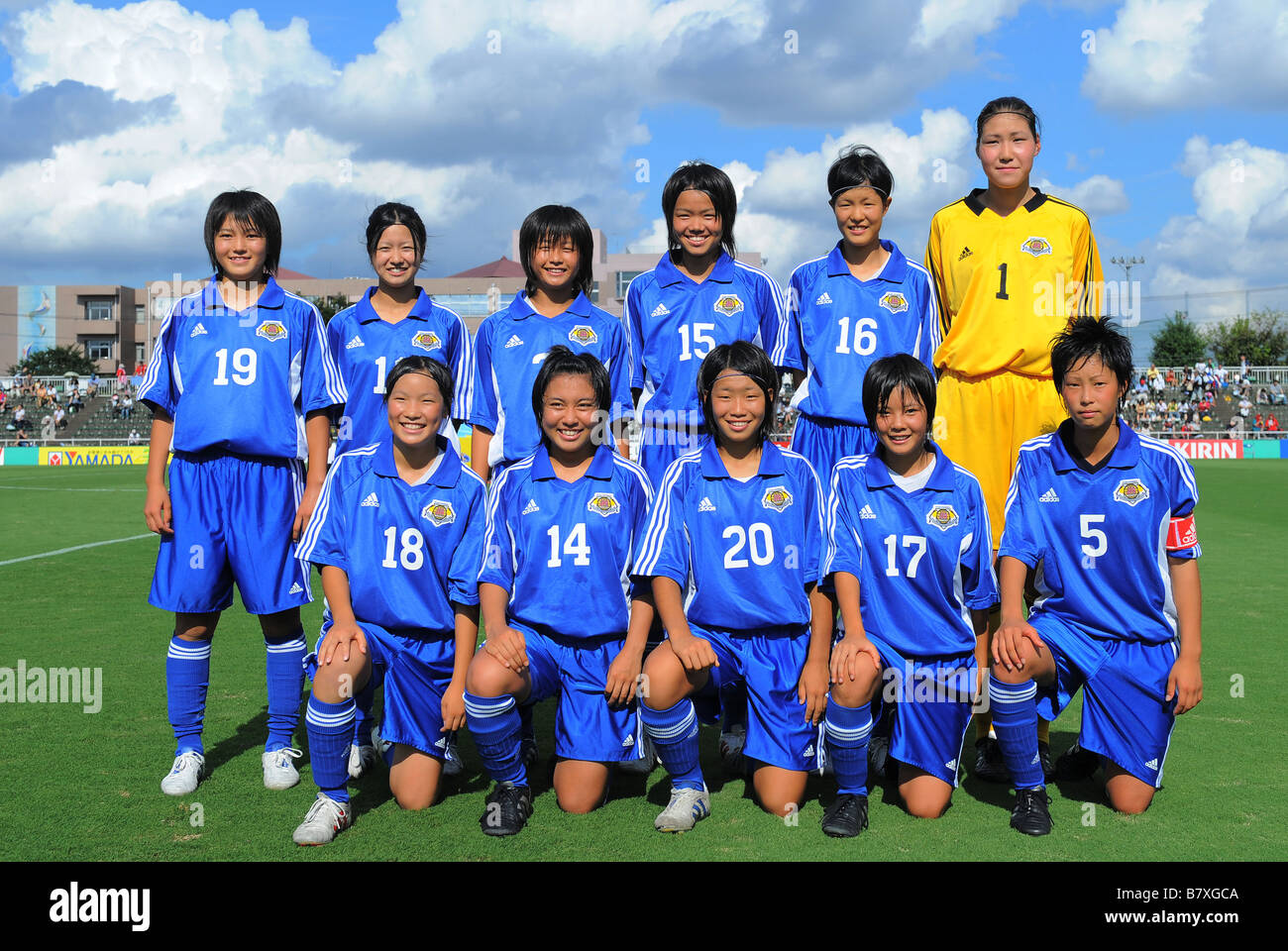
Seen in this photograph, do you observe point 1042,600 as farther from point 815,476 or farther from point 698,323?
point 698,323

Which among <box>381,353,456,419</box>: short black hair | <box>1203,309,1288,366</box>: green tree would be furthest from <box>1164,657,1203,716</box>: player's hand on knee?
<box>1203,309,1288,366</box>: green tree

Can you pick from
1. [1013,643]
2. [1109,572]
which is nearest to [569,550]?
[1013,643]

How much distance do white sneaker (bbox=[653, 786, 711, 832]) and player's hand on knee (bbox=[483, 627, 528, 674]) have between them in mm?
656

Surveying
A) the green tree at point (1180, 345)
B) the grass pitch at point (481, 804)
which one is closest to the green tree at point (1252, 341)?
the green tree at point (1180, 345)

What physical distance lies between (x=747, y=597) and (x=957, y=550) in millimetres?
743

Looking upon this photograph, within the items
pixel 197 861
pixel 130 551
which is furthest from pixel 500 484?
pixel 130 551

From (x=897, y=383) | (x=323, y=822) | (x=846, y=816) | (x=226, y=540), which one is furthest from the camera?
(x=226, y=540)

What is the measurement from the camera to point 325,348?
4098mm

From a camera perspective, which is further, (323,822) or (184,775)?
(184,775)

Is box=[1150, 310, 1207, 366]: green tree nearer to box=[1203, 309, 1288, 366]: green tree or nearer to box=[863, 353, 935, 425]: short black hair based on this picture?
box=[1203, 309, 1288, 366]: green tree

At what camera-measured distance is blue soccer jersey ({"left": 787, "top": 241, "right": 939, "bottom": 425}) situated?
4160mm

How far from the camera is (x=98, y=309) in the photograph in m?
72.2

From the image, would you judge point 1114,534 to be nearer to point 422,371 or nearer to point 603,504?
point 603,504

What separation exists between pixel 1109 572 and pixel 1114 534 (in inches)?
5.3
